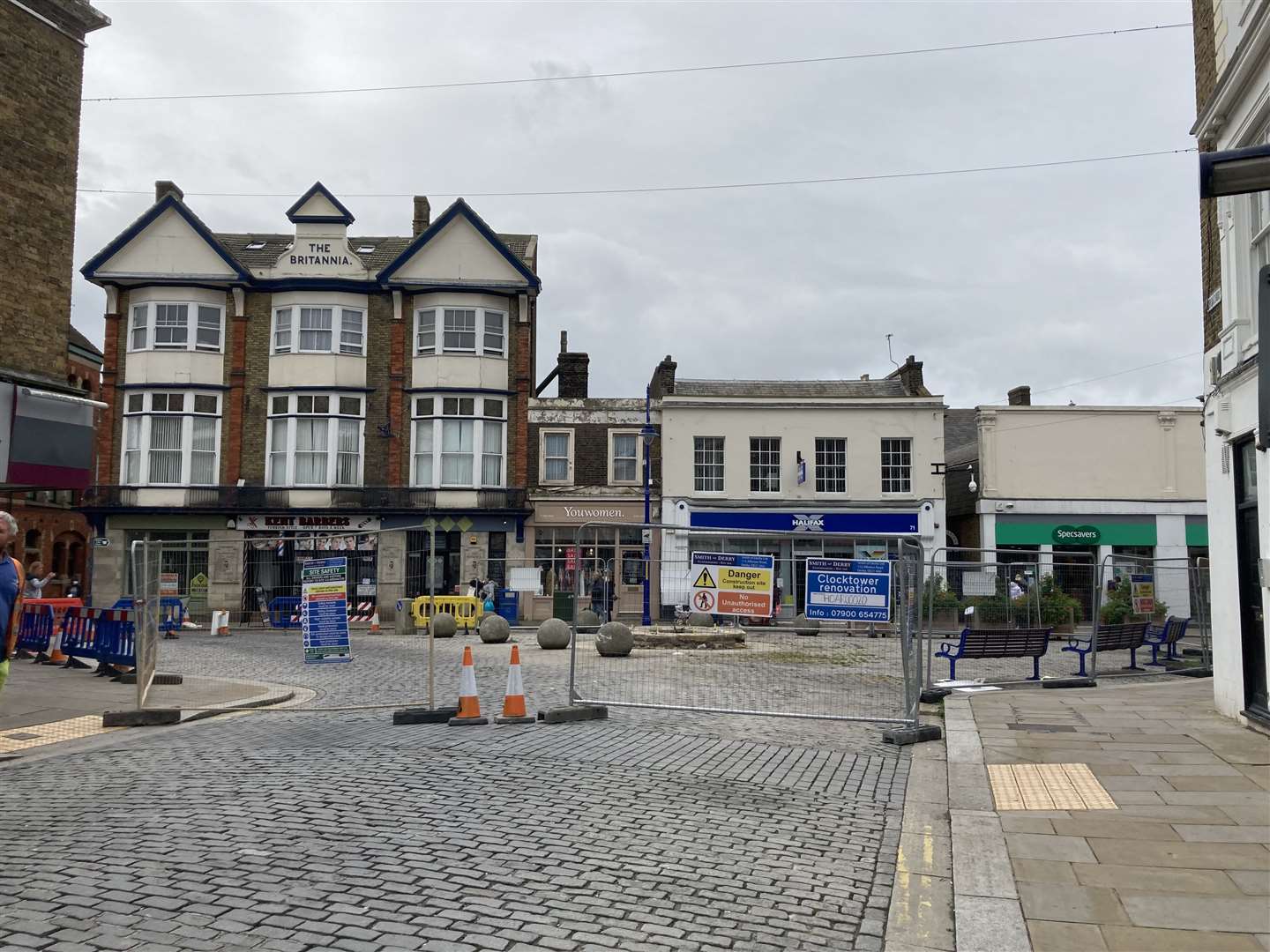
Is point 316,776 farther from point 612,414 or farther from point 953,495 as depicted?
point 953,495

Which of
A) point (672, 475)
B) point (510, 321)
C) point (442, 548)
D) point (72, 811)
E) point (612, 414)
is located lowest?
point (72, 811)

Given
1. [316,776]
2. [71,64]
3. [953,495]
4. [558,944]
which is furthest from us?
[953,495]

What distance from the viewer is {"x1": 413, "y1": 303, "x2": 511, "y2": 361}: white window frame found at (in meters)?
34.2

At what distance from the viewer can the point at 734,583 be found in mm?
11297

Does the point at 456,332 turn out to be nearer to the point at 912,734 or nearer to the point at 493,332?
the point at 493,332

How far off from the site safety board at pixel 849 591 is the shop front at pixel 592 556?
211 cm

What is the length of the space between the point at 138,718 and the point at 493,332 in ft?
81.4

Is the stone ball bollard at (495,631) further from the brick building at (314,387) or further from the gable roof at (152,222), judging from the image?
the gable roof at (152,222)

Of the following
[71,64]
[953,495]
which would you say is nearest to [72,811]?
[71,64]

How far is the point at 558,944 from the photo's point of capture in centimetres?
444

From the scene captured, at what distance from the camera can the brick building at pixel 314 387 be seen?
33156mm

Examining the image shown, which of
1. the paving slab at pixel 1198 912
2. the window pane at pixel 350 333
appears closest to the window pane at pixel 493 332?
the window pane at pixel 350 333

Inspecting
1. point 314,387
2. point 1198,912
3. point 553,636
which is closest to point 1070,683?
point 553,636

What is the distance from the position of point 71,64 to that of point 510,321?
1839cm
